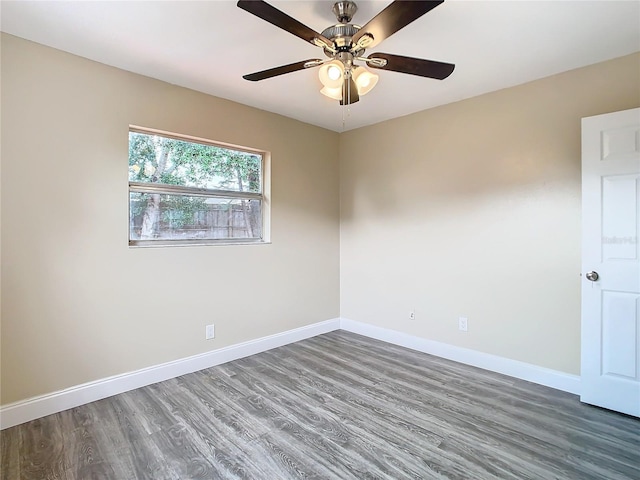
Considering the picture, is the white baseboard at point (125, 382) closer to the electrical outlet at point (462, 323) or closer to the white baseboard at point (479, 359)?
the white baseboard at point (479, 359)

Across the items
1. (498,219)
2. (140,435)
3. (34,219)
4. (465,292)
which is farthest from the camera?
(465,292)

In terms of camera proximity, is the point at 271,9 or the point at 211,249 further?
the point at 211,249

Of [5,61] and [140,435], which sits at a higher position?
[5,61]

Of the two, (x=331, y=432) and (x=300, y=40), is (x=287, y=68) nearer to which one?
(x=300, y=40)

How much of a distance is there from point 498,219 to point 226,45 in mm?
2607

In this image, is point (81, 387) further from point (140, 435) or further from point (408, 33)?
point (408, 33)

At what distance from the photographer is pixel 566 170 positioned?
2.62 metres

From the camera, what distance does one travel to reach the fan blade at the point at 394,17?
1.33 m

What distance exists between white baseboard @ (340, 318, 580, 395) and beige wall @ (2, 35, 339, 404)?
1391mm

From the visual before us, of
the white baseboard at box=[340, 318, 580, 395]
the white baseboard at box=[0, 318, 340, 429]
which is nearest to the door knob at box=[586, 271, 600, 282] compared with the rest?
the white baseboard at box=[340, 318, 580, 395]

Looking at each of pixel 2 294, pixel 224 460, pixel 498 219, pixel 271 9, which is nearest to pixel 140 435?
pixel 224 460

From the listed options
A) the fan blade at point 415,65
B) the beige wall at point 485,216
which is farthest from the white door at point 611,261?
the fan blade at point 415,65

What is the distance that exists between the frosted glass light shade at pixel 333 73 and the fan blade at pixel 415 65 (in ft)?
0.61

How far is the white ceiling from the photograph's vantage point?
1.88 m
